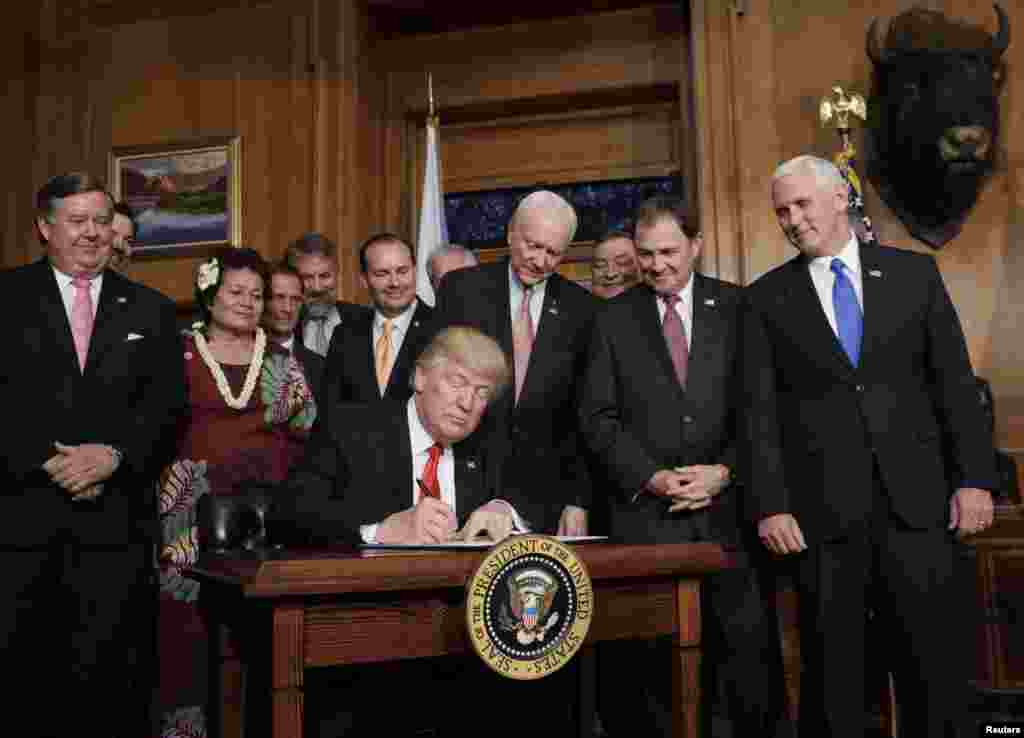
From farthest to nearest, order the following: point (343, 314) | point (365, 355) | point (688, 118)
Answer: point (688, 118) < point (343, 314) < point (365, 355)

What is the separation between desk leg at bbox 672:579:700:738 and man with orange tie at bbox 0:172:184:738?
1.62 meters

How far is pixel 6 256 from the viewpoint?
5781 mm

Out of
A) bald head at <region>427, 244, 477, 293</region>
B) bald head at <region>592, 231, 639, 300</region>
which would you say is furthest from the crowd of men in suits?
bald head at <region>427, 244, 477, 293</region>

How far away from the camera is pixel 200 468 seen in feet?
10.6

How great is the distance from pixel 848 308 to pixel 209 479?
6.21ft

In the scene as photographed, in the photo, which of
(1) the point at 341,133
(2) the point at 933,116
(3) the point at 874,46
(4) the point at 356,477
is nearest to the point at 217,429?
(4) the point at 356,477

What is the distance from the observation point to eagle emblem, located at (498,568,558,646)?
1.73 m

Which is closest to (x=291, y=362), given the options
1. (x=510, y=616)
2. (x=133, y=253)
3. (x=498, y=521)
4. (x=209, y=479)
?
(x=209, y=479)

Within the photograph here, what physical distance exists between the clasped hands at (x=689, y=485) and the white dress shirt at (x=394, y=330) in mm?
1105

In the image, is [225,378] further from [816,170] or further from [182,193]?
[182,193]

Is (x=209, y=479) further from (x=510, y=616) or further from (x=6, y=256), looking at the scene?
(x=6, y=256)

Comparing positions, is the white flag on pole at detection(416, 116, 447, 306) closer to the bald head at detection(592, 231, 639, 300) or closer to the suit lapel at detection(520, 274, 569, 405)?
the bald head at detection(592, 231, 639, 300)

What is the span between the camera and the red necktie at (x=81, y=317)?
9.86 ft

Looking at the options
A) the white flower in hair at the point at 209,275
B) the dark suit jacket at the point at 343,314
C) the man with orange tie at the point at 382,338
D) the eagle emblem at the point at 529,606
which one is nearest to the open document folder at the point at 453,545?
the eagle emblem at the point at 529,606
